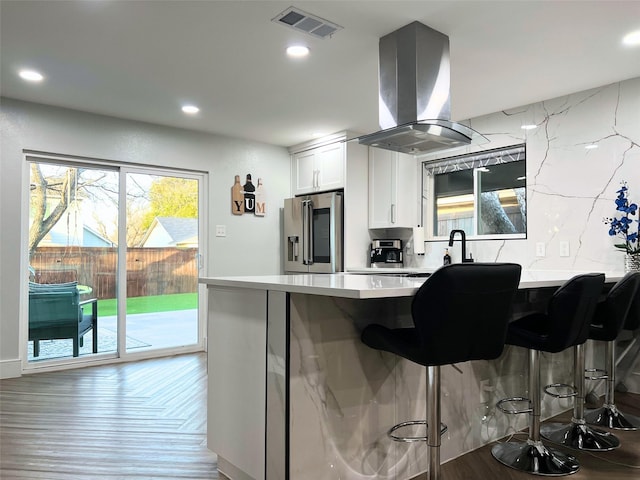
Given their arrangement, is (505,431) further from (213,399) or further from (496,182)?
(496,182)

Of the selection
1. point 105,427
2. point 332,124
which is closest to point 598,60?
point 332,124

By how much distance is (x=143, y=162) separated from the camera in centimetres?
462

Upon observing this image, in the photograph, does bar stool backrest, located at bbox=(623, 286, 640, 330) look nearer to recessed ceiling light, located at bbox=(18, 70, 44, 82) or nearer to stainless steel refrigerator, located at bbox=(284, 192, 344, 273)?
stainless steel refrigerator, located at bbox=(284, 192, 344, 273)

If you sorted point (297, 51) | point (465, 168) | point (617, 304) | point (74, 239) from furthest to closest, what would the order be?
point (465, 168)
point (74, 239)
point (297, 51)
point (617, 304)

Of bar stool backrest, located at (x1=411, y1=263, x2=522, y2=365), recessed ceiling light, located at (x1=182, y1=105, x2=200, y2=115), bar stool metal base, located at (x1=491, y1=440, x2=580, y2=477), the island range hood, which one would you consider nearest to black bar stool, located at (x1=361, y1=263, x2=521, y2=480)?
bar stool backrest, located at (x1=411, y1=263, x2=522, y2=365)

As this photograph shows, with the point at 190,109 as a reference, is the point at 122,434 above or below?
below

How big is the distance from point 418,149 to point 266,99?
5.09ft

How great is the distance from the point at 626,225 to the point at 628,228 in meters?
0.10

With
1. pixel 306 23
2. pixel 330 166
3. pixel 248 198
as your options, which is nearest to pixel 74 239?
pixel 248 198

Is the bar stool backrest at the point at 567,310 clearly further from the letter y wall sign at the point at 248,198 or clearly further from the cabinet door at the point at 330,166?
the letter y wall sign at the point at 248,198

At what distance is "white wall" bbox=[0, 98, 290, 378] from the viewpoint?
3879mm

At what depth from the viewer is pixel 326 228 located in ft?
16.5

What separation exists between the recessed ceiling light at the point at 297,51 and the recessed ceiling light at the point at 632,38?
194 cm

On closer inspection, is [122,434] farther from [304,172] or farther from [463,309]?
[304,172]
